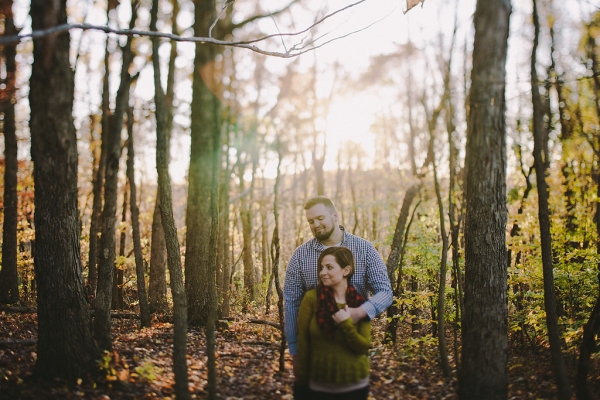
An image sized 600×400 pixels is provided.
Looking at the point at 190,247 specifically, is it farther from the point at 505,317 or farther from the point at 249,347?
the point at 505,317

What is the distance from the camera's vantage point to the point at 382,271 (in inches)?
137

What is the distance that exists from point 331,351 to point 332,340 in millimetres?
72

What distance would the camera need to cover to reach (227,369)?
6.20m

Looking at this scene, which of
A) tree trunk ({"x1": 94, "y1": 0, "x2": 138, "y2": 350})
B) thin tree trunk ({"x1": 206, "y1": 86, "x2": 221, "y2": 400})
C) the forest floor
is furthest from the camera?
tree trunk ({"x1": 94, "y1": 0, "x2": 138, "y2": 350})

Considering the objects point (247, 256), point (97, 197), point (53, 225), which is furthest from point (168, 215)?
point (247, 256)

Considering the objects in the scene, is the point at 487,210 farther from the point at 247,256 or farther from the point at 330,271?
the point at 247,256

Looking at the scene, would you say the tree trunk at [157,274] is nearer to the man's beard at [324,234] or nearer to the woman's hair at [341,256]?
the man's beard at [324,234]

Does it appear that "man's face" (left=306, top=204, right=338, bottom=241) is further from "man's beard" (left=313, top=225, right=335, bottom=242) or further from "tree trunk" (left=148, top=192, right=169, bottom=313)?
"tree trunk" (left=148, top=192, right=169, bottom=313)

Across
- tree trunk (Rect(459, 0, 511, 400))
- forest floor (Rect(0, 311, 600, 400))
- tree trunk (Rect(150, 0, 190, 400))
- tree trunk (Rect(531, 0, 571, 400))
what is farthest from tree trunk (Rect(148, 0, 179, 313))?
tree trunk (Rect(531, 0, 571, 400))

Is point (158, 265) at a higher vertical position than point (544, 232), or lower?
lower

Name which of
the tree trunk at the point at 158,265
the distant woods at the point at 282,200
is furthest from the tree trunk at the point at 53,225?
the tree trunk at the point at 158,265

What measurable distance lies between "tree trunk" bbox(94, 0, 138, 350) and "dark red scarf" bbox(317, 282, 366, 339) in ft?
12.4

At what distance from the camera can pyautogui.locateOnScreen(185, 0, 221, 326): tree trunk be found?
8789 millimetres

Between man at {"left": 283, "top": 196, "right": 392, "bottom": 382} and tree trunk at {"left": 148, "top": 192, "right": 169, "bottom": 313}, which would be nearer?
man at {"left": 283, "top": 196, "right": 392, "bottom": 382}
